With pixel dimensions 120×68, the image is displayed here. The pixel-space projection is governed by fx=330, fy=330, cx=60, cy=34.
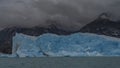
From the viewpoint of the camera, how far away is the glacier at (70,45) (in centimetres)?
11450

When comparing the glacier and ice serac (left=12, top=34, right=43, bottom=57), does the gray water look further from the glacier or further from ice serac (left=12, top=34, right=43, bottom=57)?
ice serac (left=12, top=34, right=43, bottom=57)

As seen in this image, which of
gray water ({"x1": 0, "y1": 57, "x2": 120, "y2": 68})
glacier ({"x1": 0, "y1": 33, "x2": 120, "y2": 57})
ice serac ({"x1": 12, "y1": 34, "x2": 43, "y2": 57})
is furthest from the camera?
ice serac ({"x1": 12, "y1": 34, "x2": 43, "y2": 57})

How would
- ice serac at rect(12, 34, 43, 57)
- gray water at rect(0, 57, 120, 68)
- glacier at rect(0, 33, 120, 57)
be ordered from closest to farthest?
gray water at rect(0, 57, 120, 68) → glacier at rect(0, 33, 120, 57) → ice serac at rect(12, 34, 43, 57)

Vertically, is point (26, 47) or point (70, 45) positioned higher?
point (70, 45)

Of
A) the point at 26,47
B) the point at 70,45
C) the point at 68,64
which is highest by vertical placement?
the point at 70,45

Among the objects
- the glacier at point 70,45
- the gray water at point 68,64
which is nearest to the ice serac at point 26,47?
the glacier at point 70,45

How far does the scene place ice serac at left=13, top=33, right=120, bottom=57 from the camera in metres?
114

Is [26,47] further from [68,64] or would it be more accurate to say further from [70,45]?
[68,64]

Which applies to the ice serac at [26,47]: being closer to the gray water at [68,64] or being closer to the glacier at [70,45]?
the glacier at [70,45]

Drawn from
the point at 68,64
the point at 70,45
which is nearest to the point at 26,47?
the point at 70,45

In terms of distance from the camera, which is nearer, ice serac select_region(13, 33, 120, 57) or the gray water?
the gray water

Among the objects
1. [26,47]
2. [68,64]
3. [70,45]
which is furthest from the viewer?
[26,47]

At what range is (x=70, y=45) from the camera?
119 metres

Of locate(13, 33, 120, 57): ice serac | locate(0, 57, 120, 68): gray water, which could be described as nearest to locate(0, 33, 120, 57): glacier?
locate(13, 33, 120, 57): ice serac
